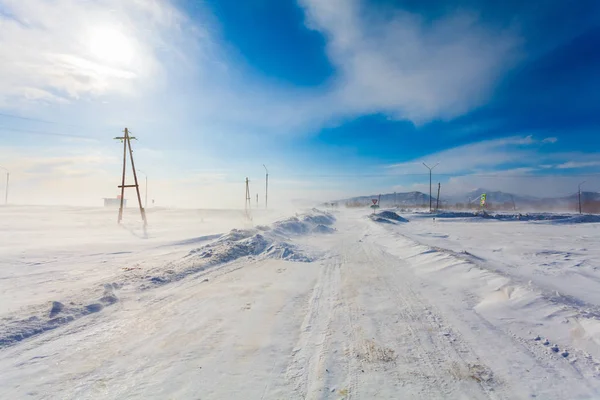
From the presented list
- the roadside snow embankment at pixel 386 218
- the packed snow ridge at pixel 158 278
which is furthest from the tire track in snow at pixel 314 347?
the roadside snow embankment at pixel 386 218

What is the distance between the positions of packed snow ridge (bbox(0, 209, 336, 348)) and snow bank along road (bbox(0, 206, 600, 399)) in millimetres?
41

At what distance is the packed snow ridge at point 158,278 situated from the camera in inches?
176

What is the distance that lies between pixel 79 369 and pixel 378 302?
4.88 m

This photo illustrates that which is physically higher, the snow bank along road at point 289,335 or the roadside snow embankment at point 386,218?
the roadside snow embankment at point 386,218

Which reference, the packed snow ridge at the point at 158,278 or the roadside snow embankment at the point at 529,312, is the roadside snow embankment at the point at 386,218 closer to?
the packed snow ridge at the point at 158,278

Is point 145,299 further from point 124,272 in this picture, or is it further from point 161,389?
point 161,389

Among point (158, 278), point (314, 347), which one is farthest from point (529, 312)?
point (158, 278)

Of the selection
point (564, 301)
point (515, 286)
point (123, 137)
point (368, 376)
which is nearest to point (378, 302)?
point (368, 376)

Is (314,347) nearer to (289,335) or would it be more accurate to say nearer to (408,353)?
(289,335)

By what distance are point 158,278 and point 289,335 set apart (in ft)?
14.2

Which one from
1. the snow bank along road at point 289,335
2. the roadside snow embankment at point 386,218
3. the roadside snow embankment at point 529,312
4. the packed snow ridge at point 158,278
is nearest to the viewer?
the snow bank along road at point 289,335

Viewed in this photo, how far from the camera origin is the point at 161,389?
308cm

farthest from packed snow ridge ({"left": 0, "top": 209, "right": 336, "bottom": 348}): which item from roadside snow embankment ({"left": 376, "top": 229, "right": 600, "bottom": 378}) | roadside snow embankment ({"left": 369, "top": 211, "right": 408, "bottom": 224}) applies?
roadside snow embankment ({"left": 369, "top": 211, "right": 408, "bottom": 224})

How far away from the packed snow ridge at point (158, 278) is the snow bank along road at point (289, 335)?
1.6 inches
